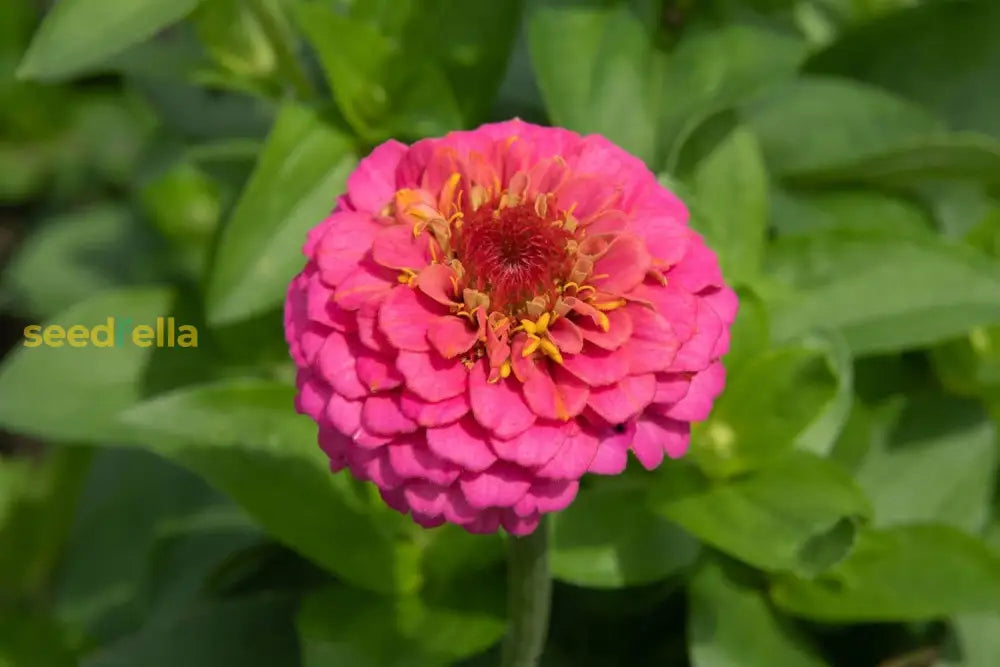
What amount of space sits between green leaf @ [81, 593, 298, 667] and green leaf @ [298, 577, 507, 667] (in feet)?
0.48

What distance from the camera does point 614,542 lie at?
74 cm

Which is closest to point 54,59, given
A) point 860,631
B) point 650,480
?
point 650,480

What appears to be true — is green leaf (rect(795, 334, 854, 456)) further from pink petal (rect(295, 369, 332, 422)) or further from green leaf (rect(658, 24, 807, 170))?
pink petal (rect(295, 369, 332, 422))

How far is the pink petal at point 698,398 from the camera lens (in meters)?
0.52

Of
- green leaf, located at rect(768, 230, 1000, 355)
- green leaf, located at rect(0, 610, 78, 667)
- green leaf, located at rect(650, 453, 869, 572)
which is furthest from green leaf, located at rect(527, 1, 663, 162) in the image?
green leaf, located at rect(0, 610, 78, 667)

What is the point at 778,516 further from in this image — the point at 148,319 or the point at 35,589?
the point at 35,589

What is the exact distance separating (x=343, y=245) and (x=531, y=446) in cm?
14

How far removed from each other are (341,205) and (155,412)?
0.73 ft

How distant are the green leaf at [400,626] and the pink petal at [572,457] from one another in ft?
0.91

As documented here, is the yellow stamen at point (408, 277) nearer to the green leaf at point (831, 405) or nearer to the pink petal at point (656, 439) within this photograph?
the pink petal at point (656, 439)

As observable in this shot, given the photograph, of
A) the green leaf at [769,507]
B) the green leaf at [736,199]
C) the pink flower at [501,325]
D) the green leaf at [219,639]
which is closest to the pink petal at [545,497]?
the pink flower at [501,325]

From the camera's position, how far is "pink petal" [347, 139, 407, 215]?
546mm

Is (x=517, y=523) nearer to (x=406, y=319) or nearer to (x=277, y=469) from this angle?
(x=406, y=319)

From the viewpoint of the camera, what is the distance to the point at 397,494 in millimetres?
508
